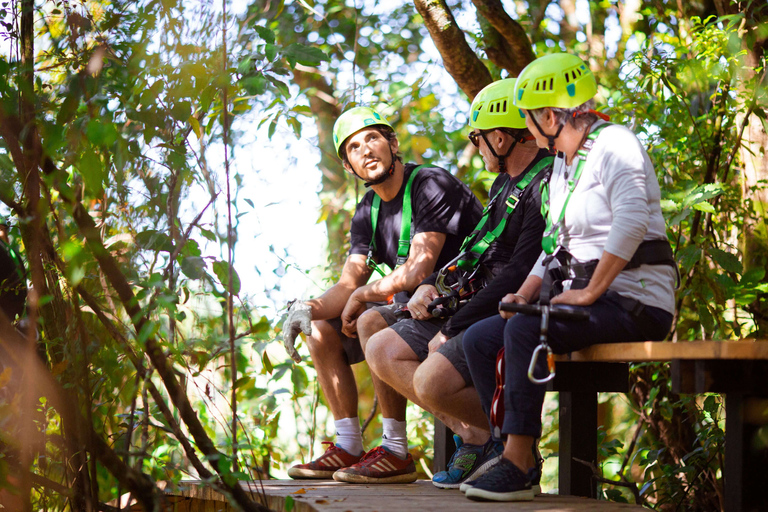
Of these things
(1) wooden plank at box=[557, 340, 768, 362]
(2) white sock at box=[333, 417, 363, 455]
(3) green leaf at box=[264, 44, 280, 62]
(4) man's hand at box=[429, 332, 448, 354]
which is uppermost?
(3) green leaf at box=[264, 44, 280, 62]

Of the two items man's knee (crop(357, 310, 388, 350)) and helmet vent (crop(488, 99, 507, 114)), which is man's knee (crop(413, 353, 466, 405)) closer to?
man's knee (crop(357, 310, 388, 350))

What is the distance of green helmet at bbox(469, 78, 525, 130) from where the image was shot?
317 cm

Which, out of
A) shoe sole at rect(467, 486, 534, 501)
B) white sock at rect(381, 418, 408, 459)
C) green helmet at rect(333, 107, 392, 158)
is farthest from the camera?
green helmet at rect(333, 107, 392, 158)

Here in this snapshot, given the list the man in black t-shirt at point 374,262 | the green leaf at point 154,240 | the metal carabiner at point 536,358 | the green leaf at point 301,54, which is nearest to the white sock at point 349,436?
the man in black t-shirt at point 374,262

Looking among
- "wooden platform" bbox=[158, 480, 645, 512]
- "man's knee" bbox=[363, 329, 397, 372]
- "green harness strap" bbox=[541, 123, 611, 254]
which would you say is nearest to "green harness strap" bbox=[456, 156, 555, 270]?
"green harness strap" bbox=[541, 123, 611, 254]

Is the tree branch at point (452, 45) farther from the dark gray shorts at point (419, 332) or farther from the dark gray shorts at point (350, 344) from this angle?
the dark gray shorts at point (419, 332)

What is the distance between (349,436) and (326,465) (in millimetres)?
185

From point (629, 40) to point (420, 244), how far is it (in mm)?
3002

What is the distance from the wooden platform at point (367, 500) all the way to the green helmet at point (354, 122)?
1.65m

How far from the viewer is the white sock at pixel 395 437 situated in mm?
3283

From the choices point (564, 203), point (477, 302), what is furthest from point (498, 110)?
point (477, 302)

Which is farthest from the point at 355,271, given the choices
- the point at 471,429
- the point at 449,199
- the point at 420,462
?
the point at 420,462

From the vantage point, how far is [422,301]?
10.4 feet

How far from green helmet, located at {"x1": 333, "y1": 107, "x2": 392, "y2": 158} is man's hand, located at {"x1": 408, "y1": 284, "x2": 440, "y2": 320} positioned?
0.93 m
